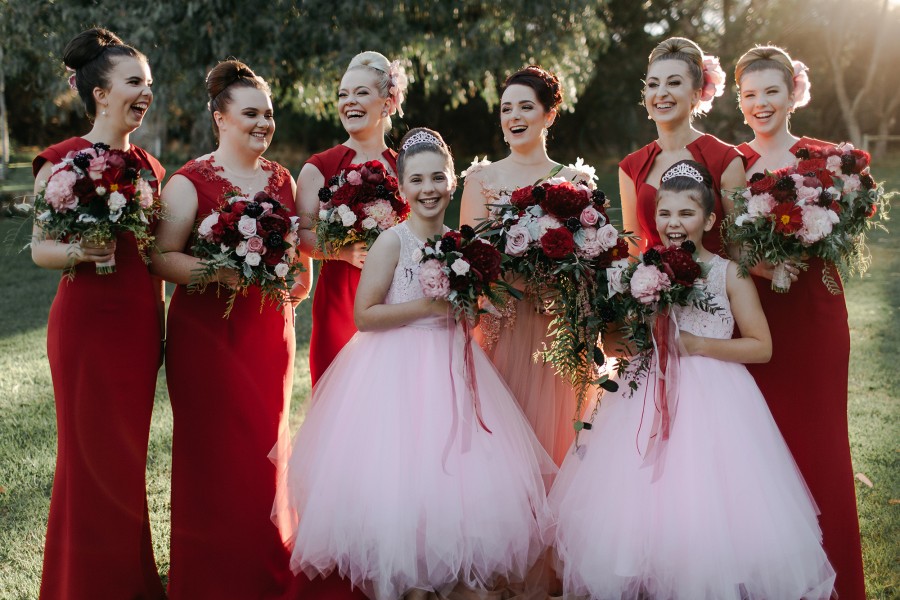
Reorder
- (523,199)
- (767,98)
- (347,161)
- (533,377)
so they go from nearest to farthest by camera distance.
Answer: (523,199)
(767,98)
(533,377)
(347,161)

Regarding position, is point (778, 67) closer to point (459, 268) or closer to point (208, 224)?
point (459, 268)

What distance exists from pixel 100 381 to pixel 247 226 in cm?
107

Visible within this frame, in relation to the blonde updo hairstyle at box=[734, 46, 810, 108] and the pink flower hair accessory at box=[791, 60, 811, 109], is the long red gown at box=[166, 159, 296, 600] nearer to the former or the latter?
the blonde updo hairstyle at box=[734, 46, 810, 108]

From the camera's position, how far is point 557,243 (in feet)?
13.1

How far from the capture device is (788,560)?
12.3 feet

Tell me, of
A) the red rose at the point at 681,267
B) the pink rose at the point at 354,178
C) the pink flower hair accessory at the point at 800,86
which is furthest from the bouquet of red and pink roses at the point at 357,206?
the pink flower hair accessory at the point at 800,86

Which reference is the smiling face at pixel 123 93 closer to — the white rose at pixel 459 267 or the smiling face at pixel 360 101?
the smiling face at pixel 360 101

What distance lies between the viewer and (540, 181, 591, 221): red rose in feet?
13.4

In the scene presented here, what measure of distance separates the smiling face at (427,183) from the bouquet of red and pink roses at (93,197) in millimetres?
1343

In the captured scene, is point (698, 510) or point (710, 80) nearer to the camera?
point (698, 510)

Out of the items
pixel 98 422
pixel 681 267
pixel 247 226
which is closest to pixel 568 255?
pixel 681 267

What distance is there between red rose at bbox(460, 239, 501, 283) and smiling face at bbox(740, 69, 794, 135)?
1803mm

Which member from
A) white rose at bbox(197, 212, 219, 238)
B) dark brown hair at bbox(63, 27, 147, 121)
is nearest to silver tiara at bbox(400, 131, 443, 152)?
white rose at bbox(197, 212, 219, 238)

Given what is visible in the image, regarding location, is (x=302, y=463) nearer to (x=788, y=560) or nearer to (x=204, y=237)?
(x=204, y=237)
